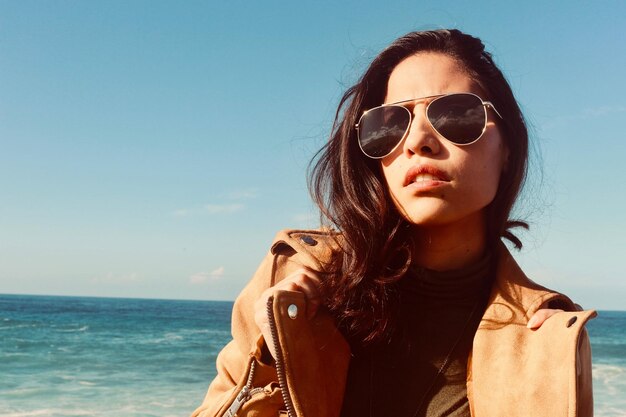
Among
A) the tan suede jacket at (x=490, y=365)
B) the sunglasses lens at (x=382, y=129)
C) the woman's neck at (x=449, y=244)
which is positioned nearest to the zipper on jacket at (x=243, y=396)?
the tan suede jacket at (x=490, y=365)

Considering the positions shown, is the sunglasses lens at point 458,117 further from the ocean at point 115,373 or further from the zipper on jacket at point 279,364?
the ocean at point 115,373

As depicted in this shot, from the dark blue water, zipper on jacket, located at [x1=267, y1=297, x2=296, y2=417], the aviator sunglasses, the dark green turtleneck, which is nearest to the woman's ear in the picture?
the aviator sunglasses

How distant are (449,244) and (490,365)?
13.2 inches

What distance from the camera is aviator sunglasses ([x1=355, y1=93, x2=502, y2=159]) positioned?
5.10 feet

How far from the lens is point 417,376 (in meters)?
1.60

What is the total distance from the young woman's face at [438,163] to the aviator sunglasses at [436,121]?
0.02m

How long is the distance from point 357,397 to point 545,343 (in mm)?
487

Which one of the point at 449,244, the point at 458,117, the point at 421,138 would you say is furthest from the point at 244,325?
the point at 458,117

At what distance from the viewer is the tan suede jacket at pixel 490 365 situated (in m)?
1.40

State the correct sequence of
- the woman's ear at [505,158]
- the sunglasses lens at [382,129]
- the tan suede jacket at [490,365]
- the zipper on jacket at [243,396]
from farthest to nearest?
the woman's ear at [505,158], the sunglasses lens at [382,129], the zipper on jacket at [243,396], the tan suede jacket at [490,365]

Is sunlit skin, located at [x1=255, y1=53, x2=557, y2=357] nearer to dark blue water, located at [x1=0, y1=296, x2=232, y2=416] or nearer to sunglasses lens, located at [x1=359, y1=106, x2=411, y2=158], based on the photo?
sunglasses lens, located at [x1=359, y1=106, x2=411, y2=158]

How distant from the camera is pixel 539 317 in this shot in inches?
59.9

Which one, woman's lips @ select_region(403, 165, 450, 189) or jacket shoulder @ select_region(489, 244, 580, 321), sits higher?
woman's lips @ select_region(403, 165, 450, 189)

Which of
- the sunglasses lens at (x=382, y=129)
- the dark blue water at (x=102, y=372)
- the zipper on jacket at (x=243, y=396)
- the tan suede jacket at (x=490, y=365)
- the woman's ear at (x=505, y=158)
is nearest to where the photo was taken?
the tan suede jacket at (x=490, y=365)
